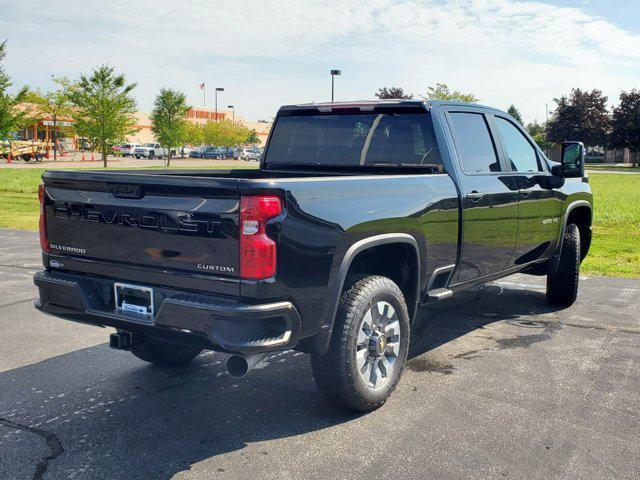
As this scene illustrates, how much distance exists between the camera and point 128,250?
3846mm

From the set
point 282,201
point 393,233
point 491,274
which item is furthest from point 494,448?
point 491,274

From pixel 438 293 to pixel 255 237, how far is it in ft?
6.19

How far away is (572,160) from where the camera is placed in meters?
6.31

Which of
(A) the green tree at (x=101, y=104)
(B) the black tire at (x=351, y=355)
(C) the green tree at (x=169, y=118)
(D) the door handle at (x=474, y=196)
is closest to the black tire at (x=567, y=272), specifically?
(D) the door handle at (x=474, y=196)

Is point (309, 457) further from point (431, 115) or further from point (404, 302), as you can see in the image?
point (431, 115)

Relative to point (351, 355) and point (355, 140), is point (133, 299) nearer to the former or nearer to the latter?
point (351, 355)

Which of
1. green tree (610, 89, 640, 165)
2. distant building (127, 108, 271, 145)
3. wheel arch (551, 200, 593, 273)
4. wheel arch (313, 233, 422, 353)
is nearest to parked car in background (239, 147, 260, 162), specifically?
distant building (127, 108, 271, 145)

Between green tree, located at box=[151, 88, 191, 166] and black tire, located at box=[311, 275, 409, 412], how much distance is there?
5583 centimetres

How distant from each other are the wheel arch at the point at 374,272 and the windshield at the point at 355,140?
2.74ft

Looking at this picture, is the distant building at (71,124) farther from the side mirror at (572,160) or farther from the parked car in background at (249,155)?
the side mirror at (572,160)

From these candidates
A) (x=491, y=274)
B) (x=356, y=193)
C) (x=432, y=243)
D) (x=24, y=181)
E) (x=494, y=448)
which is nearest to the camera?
(x=494, y=448)

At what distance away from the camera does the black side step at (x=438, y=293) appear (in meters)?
4.79

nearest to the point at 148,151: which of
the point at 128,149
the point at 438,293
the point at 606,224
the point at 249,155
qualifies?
the point at 128,149

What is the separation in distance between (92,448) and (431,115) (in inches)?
125
